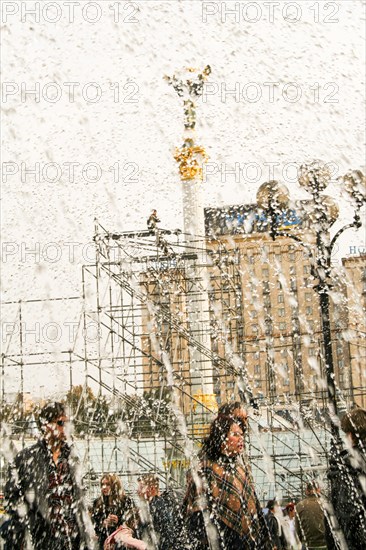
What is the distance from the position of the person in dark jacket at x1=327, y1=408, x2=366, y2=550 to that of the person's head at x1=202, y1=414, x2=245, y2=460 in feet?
1.46

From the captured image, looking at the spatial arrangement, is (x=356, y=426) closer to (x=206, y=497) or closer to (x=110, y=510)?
(x=206, y=497)

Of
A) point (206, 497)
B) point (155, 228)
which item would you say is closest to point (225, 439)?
point (206, 497)

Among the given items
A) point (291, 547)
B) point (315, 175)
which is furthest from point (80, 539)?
point (315, 175)

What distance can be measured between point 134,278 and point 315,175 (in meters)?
4.55

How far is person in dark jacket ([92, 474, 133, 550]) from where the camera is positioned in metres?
4.53

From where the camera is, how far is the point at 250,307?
38.6 meters

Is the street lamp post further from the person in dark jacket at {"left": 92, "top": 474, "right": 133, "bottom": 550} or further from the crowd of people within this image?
the crowd of people

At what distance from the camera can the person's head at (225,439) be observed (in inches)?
149

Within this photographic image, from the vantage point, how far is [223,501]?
12.1ft

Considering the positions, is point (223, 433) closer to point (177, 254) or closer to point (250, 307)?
point (177, 254)

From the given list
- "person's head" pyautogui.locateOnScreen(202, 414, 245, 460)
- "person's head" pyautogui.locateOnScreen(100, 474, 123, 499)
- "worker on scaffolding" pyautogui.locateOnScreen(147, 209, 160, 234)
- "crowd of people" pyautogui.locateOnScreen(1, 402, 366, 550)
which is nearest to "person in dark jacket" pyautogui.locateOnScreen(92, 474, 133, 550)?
"person's head" pyautogui.locateOnScreen(100, 474, 123, 499)

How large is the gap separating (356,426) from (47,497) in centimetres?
134

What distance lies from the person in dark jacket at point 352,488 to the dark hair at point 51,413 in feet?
3.98

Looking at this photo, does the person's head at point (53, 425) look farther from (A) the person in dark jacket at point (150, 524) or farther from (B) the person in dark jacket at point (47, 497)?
(A) the person in dark jacket at point (150, 524)
